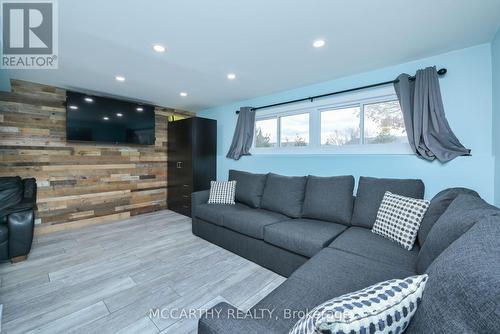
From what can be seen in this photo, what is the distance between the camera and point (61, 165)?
3287mm

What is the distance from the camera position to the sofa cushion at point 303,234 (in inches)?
73.8

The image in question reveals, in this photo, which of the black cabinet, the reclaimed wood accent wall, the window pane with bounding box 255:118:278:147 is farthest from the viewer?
the black cabinet

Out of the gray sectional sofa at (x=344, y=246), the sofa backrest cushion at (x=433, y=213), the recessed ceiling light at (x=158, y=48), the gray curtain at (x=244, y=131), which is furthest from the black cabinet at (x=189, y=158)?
the sofa backrest cushion at (x=433, y=213)

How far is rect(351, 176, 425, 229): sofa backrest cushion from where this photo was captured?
200 centimetres

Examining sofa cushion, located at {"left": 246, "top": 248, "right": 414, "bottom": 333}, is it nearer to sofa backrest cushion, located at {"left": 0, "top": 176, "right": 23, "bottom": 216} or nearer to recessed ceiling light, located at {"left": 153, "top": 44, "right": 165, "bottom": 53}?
recessed ceiling light, located at {"left": 153, "top": 44, "right": 165, "bottom": 53}

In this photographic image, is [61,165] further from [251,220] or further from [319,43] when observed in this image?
[319,43]

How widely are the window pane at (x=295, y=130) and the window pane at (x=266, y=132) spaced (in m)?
0.16

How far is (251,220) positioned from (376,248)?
4.11 feet

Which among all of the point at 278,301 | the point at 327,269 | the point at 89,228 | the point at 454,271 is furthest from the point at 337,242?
the point at 89,228

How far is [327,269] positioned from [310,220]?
1.07 metres

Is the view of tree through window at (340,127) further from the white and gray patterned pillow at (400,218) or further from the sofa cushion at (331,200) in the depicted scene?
the white and gray patterned pillow at (400,218)

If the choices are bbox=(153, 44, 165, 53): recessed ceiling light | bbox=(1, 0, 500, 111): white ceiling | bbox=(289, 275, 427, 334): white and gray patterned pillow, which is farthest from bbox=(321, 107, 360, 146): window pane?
bbox=(289, 275, 427, 334): white and gray patterned pillow

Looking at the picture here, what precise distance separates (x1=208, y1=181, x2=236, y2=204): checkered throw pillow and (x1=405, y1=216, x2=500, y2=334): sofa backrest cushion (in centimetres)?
275

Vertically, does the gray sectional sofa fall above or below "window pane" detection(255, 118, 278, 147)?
below
